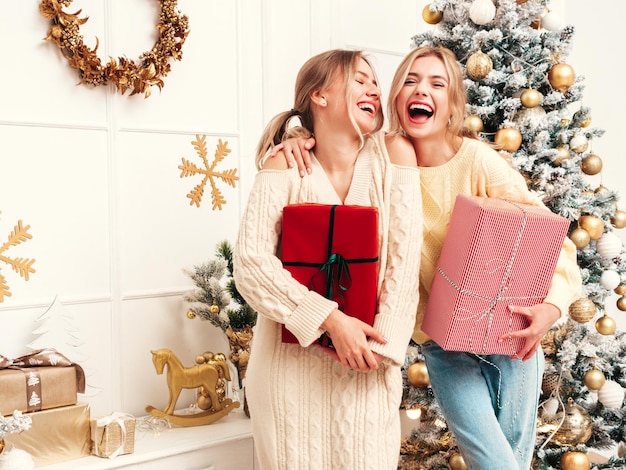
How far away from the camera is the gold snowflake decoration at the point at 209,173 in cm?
276

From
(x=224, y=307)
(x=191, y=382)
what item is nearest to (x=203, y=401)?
(x=191, y=382)

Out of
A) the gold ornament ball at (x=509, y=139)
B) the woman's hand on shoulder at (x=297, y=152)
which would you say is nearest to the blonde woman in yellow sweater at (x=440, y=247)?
the woman's hand on shoulder at (x=297, y=152)

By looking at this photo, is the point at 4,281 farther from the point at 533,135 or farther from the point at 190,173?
the point at 533,135

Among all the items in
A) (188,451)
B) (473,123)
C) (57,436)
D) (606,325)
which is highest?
(473,123)

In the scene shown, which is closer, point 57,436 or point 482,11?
point 57,436

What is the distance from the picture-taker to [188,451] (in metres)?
2.36

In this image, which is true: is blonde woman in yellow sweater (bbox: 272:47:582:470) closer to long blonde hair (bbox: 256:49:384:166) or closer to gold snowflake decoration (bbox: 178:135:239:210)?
long blonde hair (bbox: 256:49:384:166)

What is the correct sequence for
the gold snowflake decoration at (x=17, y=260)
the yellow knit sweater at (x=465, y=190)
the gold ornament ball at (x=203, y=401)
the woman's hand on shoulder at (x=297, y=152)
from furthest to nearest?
the gold ornament ball at (x=203, y=401), the gold snowflake decoration at (x=17, y=260), the yellow knit sweater at (x=465, y=190), the woman's hand on shoulder at (x=297, y=152)

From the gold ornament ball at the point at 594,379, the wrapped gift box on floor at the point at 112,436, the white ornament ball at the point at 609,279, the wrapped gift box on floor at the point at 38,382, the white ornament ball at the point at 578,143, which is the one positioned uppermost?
the white ornament ball at the point at 578,143

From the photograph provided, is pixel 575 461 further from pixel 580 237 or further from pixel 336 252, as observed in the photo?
pixel 336 252

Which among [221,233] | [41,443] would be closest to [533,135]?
[221,233]

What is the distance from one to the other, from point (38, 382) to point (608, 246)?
77.3 inches

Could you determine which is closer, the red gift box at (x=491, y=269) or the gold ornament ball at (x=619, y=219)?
the red gift box at (x=491, y=269)

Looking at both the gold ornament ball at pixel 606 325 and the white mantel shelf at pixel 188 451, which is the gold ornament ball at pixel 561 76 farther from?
the white mantel shelf at pixel 188 451
